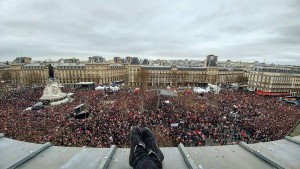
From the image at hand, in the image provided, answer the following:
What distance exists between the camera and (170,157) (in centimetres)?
635

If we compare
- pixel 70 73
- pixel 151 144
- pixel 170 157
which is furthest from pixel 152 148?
pixel 70 73

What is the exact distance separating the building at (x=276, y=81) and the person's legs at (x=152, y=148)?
8195cm

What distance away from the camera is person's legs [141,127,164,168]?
462 centimetres

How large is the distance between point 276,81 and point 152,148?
87.6 meters

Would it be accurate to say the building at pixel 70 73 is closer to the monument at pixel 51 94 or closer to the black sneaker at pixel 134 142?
the monument at pixel 51 94

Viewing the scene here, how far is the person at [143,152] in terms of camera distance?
13.8ft

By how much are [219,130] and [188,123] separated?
4.50 meters

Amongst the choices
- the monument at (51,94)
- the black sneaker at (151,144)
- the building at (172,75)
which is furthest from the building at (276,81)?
the black sneaker at (151,144)

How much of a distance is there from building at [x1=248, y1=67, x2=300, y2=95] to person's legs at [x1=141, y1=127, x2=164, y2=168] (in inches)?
3227

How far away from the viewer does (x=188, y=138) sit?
20.9 metres

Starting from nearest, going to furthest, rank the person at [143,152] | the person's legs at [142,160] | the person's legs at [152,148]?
the person's legs at [142,160]
the person at [143,152]
the person's legs at [152,148]

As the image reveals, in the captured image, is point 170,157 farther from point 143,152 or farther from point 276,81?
point 276,81

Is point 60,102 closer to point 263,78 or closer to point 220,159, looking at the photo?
point 220,159

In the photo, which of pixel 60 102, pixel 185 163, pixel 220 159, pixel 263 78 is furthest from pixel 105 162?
pixel 263 78
